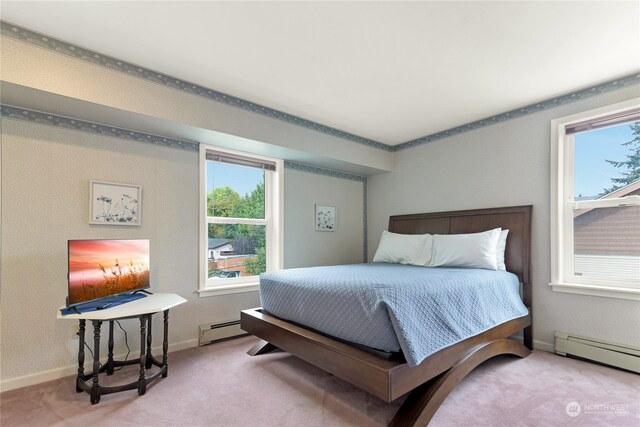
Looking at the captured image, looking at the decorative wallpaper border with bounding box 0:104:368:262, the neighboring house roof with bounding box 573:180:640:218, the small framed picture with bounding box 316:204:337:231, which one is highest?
the decorative wallpaper border with bounding box 0:104:368:262

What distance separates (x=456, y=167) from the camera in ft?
12.1

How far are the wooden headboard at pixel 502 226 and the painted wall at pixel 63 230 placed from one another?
2.49 meters

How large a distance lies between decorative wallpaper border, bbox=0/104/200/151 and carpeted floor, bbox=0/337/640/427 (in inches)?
76.8

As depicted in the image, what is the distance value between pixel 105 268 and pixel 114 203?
2.06 feet

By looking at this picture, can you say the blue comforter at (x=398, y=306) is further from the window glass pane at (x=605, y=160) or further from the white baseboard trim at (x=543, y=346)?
the window glass pane at (x=605, y=160)

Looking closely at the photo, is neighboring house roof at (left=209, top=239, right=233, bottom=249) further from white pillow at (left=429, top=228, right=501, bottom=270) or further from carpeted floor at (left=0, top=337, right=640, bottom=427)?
white pillow at (left=429, top=228, right=501, bottom=270)

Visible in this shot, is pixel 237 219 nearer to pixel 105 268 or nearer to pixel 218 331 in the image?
pixel 218 331

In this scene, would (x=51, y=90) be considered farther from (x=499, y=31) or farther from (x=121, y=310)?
(x=499, y=31)

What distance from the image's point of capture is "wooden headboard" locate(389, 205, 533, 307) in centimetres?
302

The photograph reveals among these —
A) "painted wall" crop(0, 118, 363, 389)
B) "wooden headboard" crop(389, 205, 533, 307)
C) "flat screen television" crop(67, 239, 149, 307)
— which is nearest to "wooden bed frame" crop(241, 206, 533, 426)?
"wooden headboard" crop(389, 205, 533, 307)

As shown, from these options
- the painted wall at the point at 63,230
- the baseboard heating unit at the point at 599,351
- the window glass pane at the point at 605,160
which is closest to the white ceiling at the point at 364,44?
the window glass pane at the point at 605,160

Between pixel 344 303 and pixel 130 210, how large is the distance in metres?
2.05

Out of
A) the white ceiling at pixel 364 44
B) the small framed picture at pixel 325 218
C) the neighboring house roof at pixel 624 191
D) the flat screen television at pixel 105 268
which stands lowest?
the flat screen television at pixel 105 268

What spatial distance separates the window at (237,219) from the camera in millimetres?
3201
